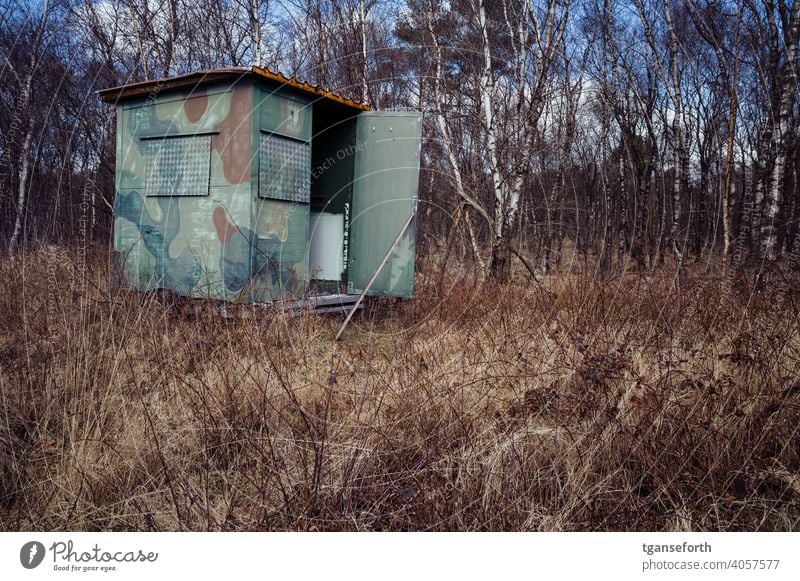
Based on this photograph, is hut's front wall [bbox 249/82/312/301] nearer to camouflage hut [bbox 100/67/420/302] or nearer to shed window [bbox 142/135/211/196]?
camouflage hut [bbox 100/67/420/302]

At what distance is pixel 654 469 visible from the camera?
6.44 feet

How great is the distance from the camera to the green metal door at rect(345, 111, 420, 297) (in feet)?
18.2

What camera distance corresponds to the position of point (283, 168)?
503 centimetres

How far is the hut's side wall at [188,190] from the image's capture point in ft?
15.2

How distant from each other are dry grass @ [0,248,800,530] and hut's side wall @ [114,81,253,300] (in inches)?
55.7

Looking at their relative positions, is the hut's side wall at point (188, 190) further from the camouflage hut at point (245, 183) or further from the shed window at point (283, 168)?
the shed window at point (283, 168)

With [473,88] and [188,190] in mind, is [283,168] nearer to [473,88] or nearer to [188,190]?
[188,190]

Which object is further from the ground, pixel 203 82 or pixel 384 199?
pixel 203 82

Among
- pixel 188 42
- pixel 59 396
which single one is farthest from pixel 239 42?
pixel 59 396

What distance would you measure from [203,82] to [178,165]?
83 cm

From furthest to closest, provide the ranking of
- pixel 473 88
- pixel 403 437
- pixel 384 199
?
1. pixel 473 88
2. pixel 384 199
3. pixel 403 437

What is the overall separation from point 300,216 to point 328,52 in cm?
446

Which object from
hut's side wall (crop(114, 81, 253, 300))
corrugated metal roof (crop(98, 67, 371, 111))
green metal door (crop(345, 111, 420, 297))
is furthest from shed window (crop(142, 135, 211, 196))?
green metal door (crop(345, 111, 420, 297))

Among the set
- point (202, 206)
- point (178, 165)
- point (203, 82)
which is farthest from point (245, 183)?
point (203, 82)
